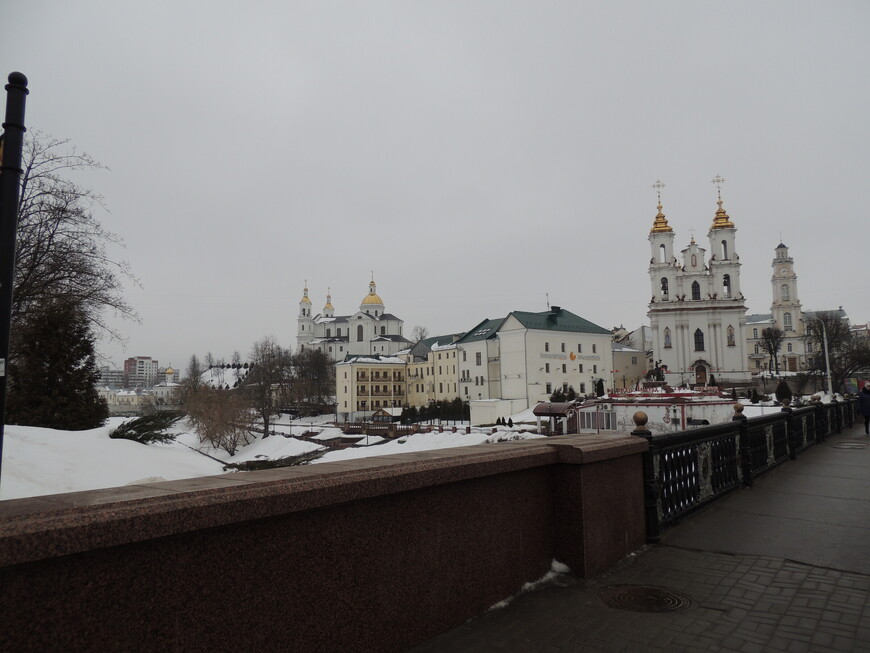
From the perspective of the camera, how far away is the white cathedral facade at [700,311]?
241 feet

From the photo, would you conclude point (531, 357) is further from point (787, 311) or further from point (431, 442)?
point (787, 311)

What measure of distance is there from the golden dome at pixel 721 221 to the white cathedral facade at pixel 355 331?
63.6m

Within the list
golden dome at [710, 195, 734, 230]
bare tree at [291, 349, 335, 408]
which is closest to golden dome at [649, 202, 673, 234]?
golden dome at [710, 195, 734, 230]

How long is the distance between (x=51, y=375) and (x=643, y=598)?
658 inches

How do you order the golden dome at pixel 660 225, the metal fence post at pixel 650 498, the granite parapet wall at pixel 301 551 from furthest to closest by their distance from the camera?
the golden dome at pixel 660 225
the metal fence post at pixel 650 498
the granite parapet wall at pixel 301 551

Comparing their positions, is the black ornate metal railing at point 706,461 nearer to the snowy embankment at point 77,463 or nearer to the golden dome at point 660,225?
the snowy embankment at point 77,463

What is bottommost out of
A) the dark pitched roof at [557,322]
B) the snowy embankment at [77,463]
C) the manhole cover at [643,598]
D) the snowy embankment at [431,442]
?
the snowy embankment at [431,442]

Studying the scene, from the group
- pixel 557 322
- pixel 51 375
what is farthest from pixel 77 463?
pixel 557 322

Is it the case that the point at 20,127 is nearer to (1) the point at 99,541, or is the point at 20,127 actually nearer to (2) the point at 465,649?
(1) the point at 99,541

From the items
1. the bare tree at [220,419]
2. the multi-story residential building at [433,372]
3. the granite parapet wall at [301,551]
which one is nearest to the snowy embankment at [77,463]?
the granite parapet wall at [301,551]

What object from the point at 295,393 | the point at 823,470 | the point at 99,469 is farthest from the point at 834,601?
the point at 295,393

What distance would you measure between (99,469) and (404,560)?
8869mm

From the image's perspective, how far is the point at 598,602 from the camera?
424cm

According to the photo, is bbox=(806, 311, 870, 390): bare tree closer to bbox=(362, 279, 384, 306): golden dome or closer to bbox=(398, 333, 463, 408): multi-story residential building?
bbox=(398, 333, 463, 408): multi-story residential building
